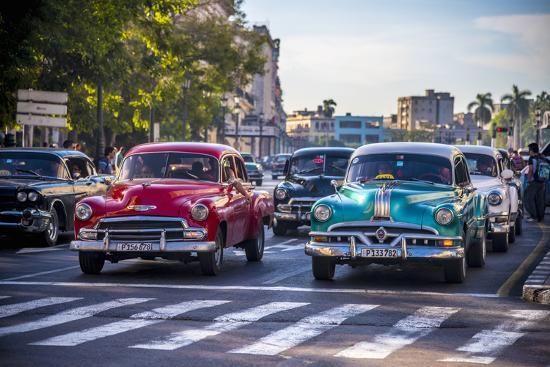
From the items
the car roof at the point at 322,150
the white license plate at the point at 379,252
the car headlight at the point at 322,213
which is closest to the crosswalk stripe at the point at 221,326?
the white license plate at the point at 379,252

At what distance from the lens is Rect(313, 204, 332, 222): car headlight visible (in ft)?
48.7

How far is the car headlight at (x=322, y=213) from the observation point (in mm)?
14844

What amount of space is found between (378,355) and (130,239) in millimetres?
6337

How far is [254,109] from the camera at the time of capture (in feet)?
634

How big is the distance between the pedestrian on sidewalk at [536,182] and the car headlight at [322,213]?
52.1 ft

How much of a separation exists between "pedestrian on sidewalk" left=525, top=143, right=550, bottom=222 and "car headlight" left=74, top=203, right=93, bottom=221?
54.7ft

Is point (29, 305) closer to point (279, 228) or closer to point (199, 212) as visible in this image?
point (199, 212)

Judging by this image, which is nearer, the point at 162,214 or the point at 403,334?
the point at 403,334

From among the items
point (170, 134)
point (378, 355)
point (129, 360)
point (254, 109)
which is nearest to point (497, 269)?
point (378, 355)

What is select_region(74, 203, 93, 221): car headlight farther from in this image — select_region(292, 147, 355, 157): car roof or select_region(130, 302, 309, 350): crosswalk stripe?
select_region(292, 147, 355, 157): car roof

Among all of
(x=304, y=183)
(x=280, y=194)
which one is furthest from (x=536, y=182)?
(x=280, y=194)

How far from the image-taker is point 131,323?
11070 mm

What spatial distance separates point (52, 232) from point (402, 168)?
7.45m

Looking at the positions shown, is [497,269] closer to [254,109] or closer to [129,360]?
[129,360]
